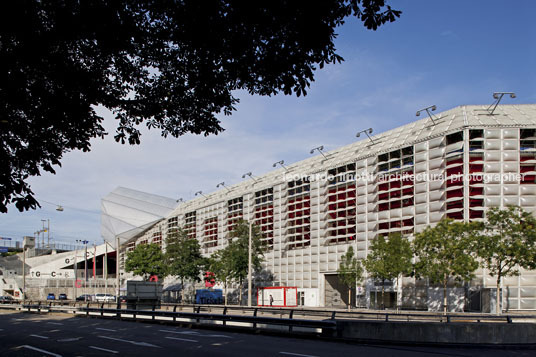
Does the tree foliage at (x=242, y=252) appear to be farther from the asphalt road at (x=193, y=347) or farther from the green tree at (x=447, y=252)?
the asphalt road at (x=193, y=347)

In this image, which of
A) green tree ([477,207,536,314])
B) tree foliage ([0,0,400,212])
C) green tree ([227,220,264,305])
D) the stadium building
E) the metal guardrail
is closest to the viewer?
tree foliage ([0,0,400,212])

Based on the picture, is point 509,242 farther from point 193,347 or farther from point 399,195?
point 193,347

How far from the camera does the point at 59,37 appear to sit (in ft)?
35.0

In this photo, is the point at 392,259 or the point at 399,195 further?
the point at 399,195

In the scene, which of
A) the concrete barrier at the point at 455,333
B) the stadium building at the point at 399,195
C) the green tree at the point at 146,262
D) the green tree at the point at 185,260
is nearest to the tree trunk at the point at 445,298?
the stadium building at the point at 399,195

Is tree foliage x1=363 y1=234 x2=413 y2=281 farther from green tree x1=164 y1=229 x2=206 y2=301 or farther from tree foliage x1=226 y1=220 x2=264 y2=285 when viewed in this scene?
green tree x1=164 y1=229 x2=206 y2=301

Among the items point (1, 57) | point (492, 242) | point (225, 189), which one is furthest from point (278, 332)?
point (225, 189)

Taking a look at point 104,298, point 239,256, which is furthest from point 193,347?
point 104,298

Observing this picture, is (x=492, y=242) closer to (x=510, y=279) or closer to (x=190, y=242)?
(x=510, y=279)

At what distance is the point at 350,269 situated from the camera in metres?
62.5

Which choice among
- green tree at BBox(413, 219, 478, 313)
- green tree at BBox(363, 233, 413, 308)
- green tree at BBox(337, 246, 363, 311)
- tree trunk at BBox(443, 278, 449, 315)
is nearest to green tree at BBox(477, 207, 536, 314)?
green tree at BBox(413, 219, 478, 313)

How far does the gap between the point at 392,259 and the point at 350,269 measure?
969 cm

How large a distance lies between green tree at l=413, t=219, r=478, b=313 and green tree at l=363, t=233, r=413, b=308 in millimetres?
2235

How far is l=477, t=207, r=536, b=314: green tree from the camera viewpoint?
1750 inches
